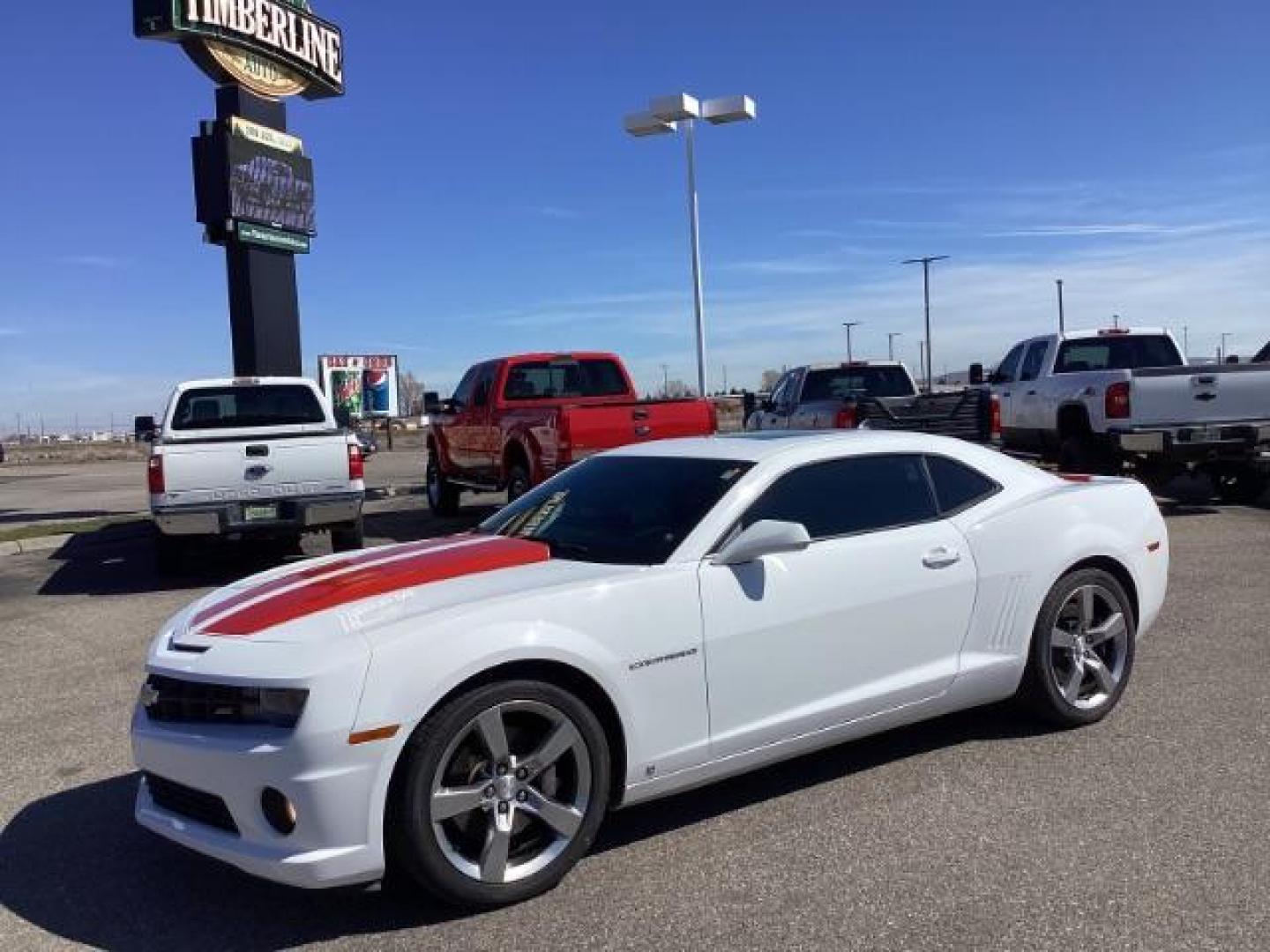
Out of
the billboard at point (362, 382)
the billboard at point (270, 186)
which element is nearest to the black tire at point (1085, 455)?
the billboard at point (270, 186)

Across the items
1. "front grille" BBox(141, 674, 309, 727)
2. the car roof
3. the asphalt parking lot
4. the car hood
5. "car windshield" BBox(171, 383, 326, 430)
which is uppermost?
"car windshield" BBox(171, 383, 326, 430)

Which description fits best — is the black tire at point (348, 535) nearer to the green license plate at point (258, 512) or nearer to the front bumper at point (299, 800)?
the green license plate at point (258, 512)

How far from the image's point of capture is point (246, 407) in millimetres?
11625

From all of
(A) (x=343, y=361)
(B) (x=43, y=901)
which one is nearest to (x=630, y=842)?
(B) (x=43, y=901)

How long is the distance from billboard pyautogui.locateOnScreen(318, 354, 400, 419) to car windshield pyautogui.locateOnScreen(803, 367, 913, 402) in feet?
94.2

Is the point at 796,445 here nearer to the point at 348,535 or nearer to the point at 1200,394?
the point at 348,535

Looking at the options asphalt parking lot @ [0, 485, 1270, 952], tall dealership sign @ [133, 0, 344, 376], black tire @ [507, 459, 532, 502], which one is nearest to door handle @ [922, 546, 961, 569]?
asphalt parking lot @ [0, 485, 1270, 952]

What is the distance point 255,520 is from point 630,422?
3.67 metres

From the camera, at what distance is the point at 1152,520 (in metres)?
5.57

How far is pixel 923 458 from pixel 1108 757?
149 centimetres

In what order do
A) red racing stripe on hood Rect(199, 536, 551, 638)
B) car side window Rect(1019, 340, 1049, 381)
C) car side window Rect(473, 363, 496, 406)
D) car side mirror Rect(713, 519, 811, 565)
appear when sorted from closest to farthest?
1. red racing stripe on hood Rect(199, 536, 551, 638)
2. car side mirror Rect(713, 519, 811, 565)
3. car side window Rect(473, 363, 496, 406)
4. car side window Rect(1019, 340, 1049, 381)

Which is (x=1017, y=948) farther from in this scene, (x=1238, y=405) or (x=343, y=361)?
(x=343, y=361)

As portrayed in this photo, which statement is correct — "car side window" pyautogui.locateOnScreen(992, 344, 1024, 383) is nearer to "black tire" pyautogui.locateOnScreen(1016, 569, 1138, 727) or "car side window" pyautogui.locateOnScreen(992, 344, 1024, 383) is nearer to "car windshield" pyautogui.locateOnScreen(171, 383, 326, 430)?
"car windshield" pyautogui.locateOnScreen(171, 383, 326, 430)

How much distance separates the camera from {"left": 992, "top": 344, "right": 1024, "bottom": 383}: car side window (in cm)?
1559
